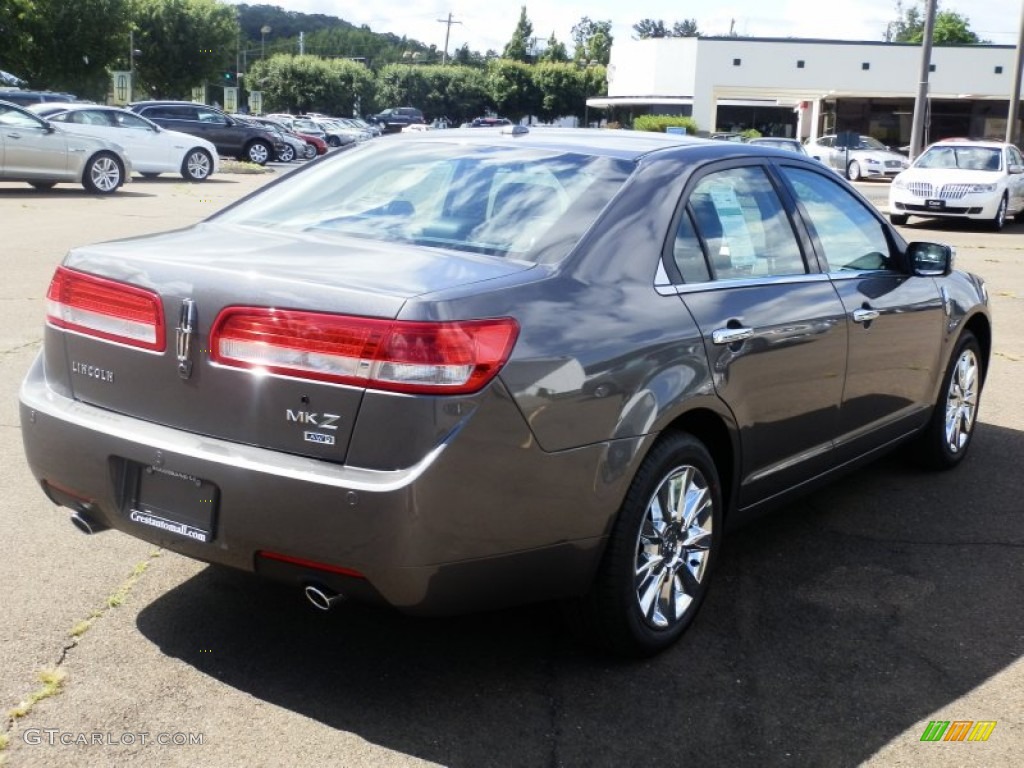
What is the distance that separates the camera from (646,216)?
3.95 meters

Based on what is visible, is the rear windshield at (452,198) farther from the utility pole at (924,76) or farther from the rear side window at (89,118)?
the utility pole at (924,76)

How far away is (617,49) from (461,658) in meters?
→ 84.3

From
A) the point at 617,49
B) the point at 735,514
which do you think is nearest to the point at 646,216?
the point at 735,514

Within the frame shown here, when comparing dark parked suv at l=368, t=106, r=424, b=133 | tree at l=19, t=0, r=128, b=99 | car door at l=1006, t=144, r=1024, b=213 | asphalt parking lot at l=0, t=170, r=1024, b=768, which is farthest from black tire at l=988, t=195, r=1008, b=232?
dark parked suv at l=368, t=106, r=424, b=133

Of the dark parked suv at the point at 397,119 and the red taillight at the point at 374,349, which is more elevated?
the dark parked suv at the point at 397,119

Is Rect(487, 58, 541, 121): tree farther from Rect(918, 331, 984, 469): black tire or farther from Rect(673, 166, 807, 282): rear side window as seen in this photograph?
Rect(673, 166, 807, 282): rear side window

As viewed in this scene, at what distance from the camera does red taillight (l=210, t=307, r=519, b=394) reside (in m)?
3.17

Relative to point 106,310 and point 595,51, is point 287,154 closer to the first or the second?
point 106,310

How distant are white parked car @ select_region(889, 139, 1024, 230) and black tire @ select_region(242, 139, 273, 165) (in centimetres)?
1857

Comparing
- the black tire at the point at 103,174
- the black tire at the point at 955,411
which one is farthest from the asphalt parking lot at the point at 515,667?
the black tire at the point at 103,174

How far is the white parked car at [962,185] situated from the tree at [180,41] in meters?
54.1

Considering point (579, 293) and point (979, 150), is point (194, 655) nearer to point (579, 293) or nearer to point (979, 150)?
point (579, 293)

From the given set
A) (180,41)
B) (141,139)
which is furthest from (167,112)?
(180,41)

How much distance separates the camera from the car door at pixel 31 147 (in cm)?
1953
